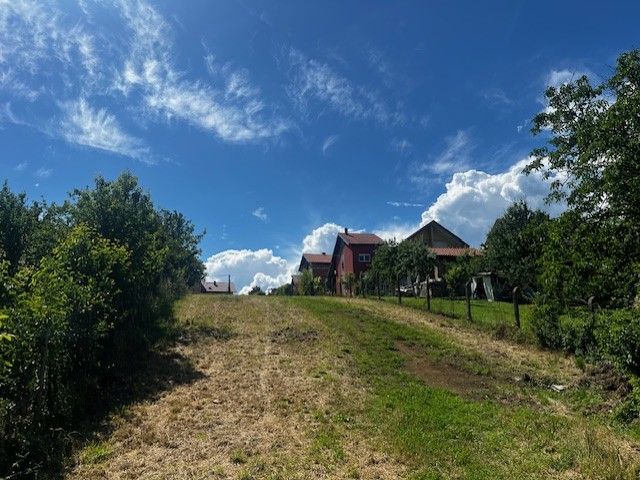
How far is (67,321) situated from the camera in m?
8.88

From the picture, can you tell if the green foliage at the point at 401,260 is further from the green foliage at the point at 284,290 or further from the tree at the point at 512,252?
the green foliage at the point at 284,290

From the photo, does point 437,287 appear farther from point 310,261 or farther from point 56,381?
point 56,381

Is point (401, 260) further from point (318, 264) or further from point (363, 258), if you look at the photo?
point (318, 264)

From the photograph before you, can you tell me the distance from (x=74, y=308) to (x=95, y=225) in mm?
7439

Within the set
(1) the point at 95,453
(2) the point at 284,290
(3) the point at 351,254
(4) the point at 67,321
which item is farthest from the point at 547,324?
(2) the point at 284,290

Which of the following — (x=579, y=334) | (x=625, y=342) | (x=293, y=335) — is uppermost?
(x=625, y=342)

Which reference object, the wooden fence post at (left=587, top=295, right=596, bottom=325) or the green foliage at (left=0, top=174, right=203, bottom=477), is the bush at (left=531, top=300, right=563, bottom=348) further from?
the green foliage at (left=0, top=174, right=203, bottom=477)

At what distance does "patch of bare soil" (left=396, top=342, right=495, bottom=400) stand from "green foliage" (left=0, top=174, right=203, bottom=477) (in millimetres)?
7623

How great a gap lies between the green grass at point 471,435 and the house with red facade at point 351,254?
144 feet

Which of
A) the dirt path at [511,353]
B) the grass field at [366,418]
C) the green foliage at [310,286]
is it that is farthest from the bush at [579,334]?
the green foliage at [310,286]

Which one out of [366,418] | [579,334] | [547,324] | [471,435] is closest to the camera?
[471,435]

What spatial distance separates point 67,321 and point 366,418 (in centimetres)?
590

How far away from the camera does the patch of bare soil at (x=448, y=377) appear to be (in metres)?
10.6

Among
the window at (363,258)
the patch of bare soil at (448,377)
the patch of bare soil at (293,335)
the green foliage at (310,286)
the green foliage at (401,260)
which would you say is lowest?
the patch of bare soil at (448,377)
